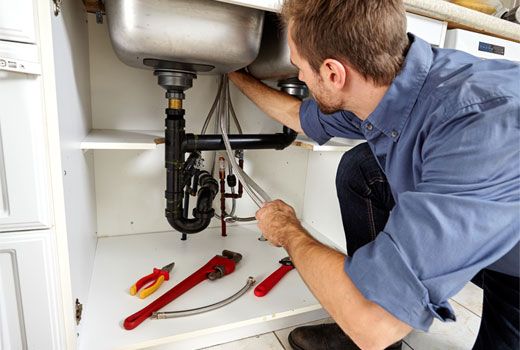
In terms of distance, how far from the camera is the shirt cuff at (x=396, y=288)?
1.41 ft

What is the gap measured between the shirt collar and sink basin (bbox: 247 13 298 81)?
0.35 metres

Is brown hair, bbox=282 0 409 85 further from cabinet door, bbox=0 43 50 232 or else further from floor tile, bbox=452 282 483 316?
floor tile, bbox=452 282 483 316

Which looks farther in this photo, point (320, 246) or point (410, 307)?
point (320, 246)

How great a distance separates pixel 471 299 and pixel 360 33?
3.76 feet

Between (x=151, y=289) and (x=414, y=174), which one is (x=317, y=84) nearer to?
(x=414, y=174)

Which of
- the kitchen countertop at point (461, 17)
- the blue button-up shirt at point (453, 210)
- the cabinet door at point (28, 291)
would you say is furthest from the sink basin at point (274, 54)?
the cabinet door at point (28, 291)

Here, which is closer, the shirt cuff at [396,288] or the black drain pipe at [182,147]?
the shirt cuff at [396,288]

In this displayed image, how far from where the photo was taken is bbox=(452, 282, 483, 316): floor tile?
1.14m

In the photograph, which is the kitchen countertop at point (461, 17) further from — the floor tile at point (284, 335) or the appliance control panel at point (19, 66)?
the floor tile at point (284, 335)

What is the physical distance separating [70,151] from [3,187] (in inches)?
5.7

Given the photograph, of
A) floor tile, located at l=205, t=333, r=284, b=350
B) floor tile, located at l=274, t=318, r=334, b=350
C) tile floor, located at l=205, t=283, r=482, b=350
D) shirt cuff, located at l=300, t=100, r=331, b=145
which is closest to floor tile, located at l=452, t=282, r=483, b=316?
tile floor, located at l=205, t=283, r=482, b=350

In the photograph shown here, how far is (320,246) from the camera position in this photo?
0.58 meters

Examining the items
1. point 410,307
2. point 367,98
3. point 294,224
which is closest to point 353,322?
point 410,307

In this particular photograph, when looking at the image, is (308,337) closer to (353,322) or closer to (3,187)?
(353,322)
